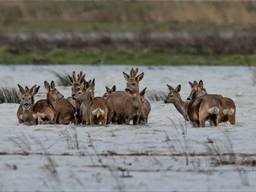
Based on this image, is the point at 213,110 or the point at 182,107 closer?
the point at 213,110

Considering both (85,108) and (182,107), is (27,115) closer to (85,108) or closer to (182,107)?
(85,108)

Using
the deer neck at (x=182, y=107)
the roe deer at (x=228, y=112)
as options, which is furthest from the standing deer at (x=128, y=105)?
the roe deer at (x=228, y=112)

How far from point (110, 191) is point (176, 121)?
22.4 feet

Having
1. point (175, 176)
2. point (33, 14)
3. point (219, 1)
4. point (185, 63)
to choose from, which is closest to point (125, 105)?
point (175, 176)

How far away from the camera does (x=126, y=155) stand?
13.4 metres

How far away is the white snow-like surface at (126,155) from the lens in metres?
11.6

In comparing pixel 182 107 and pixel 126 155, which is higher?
pixel 182 107

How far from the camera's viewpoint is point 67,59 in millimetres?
35281

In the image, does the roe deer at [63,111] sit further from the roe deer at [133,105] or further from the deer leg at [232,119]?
the deer leg at [232,119]

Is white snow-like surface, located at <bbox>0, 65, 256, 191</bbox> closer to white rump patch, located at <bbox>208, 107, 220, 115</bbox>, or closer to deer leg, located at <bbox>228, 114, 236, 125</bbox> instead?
deer leg, located at <bbox>228, 114, 236, 125</bbox>

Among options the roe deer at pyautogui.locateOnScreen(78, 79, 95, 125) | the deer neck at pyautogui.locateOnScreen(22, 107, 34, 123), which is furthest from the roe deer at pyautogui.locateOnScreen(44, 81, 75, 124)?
the deer neck at pyautogui.locateOnScreen(22, 107, 34, 123)

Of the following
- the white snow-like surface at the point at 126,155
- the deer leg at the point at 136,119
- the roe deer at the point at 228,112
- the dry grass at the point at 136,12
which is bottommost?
the white snow-like surface at the point at 126,155

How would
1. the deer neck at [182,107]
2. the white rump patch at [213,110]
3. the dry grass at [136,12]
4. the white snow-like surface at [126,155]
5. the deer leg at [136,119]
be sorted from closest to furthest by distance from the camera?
the white snow-like surface at [126,155] → the white rump patch at [213,110] → the deer leg at [136,119] → the deer neck at [182,107] → the dry grass at [136,12]

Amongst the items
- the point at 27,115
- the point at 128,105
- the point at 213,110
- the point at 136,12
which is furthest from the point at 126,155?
the point at 136,12
